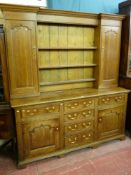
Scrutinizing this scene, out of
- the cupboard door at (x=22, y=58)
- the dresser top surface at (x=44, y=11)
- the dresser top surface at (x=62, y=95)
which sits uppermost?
the dresser top surface at (x=44, y=11)

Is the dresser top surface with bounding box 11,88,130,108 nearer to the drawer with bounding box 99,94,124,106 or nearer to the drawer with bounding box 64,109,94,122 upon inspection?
the drawer with bounding box 99,94,124,106

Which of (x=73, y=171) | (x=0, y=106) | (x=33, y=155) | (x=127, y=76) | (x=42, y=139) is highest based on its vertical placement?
(x=127, y=76)

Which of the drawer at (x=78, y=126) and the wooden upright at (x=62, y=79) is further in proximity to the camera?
the drawer at (x=78, y=126)

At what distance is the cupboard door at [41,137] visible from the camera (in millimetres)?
1979

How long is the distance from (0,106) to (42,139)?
700 mm

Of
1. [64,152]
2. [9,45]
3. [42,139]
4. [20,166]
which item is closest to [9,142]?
[20,166]

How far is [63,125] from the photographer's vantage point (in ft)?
7.02

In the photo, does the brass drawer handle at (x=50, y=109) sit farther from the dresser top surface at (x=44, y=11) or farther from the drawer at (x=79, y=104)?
the dresser top surface at (x=44, y=11)

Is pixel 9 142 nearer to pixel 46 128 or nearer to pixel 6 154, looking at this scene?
pixel 6 154

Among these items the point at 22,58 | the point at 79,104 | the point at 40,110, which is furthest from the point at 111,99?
the point at 22,58

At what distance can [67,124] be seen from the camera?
85.1 inches

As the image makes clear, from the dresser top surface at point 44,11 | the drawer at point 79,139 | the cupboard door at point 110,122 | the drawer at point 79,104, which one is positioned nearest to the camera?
the dresser top surface at point 44,11

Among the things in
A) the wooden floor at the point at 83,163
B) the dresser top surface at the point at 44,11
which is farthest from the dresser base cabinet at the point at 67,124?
the dresser top surface at the point at 44,11

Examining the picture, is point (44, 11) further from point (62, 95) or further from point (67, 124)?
point (67, 124)
